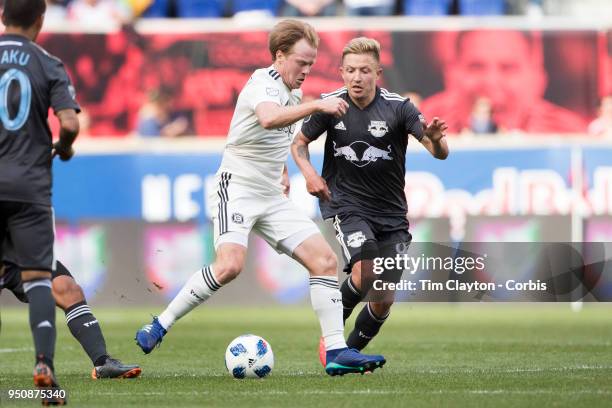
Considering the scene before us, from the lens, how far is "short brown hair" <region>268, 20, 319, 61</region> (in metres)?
8.39

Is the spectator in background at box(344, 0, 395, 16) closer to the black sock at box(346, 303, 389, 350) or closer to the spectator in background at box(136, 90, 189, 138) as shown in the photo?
the spectator in background at box(136, 90, 189, 138)

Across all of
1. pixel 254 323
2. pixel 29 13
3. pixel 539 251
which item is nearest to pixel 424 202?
pixel 539 251

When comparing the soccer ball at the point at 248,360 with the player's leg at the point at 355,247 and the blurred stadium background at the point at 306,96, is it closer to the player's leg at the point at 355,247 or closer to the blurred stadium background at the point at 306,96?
Answer: the player's leg at the point at 355,247

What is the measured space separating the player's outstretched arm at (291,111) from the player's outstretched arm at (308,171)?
0.59 m

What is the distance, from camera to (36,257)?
6684 mm

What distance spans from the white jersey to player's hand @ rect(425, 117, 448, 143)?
0.97 meters

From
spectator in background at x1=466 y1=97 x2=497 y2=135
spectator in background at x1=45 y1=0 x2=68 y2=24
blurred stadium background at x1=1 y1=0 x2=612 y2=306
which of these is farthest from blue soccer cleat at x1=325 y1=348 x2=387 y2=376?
spectator in background at x1=45 y1=0 x2=68 y2=24

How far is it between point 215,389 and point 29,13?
256 centimetres

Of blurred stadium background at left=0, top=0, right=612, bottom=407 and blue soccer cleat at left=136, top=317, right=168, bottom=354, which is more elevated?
blurred stadium background at left=0, top=0, right=612, bottom=407

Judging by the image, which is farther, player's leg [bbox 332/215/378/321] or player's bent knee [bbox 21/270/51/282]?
player's leg [bbox 332/215/378/321]

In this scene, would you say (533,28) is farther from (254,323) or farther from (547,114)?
(254,323)

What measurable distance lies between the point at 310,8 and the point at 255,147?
1150 cm

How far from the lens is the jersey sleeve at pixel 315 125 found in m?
9.08

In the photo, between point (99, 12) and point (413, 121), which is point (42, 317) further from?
point (99, 12)
